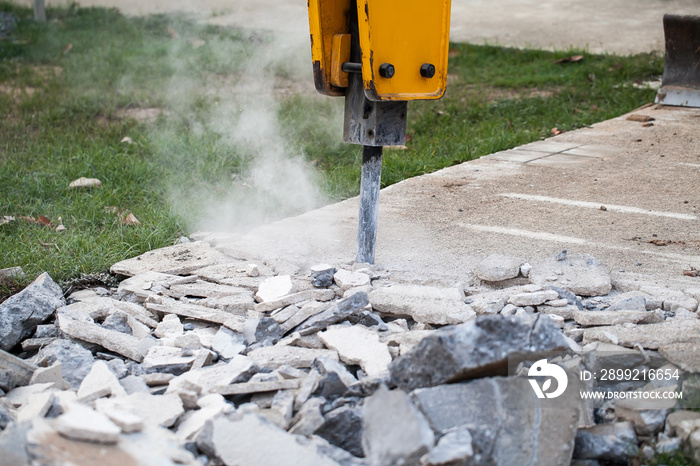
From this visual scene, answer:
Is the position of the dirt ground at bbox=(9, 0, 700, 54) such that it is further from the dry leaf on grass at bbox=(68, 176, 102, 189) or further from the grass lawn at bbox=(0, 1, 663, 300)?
the dry leaf on grass at bbox=(68, 176, 102, 189)

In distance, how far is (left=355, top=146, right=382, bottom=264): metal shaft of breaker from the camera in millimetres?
2973

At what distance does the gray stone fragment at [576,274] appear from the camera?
2730mm

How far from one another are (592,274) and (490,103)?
4410 millimetres

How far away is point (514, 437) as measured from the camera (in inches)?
71.4

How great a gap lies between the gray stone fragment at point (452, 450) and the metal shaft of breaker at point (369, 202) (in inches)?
55.7

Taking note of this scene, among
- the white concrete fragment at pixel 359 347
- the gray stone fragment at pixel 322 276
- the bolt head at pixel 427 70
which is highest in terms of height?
the bolt head at pixel 427 70

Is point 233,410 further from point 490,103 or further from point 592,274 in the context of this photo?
point 490,103

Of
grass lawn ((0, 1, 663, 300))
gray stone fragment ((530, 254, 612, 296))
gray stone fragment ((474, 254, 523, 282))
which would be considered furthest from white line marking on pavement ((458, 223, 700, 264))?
grass lawn ((0, 1, 663, 300))

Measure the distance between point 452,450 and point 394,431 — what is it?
0.15 metres

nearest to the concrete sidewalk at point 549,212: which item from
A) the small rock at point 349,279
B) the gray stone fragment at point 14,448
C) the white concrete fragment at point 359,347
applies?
the small rock at point 349,279

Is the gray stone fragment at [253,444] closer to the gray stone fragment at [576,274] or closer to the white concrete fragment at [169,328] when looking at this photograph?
the white concrete fragment at [169,328]

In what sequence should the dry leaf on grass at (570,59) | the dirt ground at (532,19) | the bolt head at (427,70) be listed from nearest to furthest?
the bolt head at (427,70) < the dry leaf on grass at (570,59) < the dirt ground at (532,19)

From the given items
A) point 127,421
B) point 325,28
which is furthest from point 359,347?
point 325,28

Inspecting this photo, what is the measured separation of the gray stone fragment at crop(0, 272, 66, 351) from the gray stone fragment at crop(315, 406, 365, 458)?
134cm
